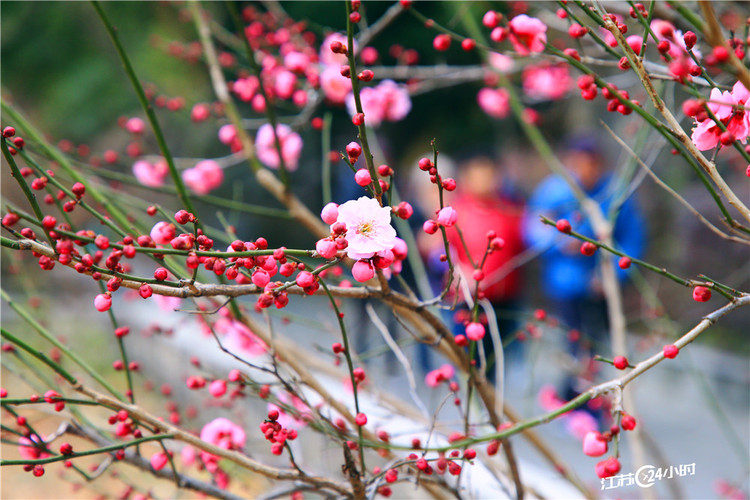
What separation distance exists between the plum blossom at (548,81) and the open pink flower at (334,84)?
80 cm

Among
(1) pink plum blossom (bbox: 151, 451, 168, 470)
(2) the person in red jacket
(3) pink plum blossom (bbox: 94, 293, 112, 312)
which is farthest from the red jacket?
(3) pink plum blossom (bbox: 94, 293, 112, 312)

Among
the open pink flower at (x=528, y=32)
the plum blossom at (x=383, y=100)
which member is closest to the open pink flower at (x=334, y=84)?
the plum blossom at (x=383, y=100)

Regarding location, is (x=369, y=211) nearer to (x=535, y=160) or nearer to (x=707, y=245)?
(x=707, y=245)

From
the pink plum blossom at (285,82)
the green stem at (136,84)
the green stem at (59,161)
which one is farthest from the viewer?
the pink plum blossom at (285,82)

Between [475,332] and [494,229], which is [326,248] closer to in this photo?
[475,332]

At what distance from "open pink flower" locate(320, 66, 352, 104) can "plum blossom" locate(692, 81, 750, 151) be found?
138 centimetres

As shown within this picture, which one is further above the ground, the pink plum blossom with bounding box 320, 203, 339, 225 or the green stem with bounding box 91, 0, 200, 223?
the green stem with bounding box 91, 0, 200, 223

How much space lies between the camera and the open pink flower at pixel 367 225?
0.80 metres

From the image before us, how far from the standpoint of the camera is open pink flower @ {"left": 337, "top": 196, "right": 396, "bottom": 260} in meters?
0.80

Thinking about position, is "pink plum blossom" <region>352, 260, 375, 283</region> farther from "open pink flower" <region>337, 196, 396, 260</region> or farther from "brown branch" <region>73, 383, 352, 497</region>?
"brown branch" <region>73, 383, 352, 497</region>

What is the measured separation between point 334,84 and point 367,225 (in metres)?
1.46

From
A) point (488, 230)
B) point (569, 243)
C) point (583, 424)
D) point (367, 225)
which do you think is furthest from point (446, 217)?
point (488, 230)

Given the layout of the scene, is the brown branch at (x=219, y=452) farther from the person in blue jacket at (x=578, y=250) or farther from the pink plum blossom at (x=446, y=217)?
the person in blue jacket at (x=578, y=250)

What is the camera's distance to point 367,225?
2.66 feet
